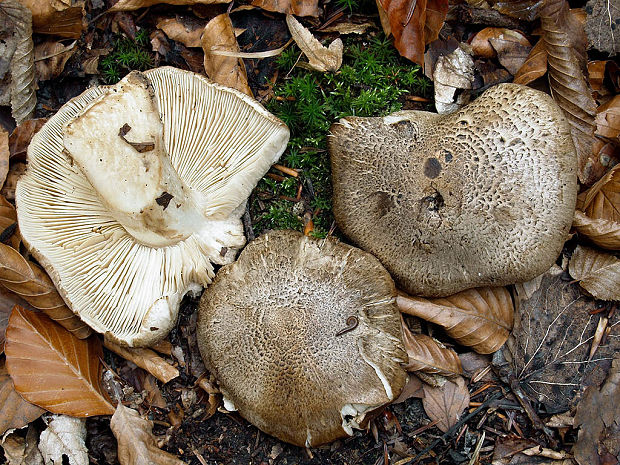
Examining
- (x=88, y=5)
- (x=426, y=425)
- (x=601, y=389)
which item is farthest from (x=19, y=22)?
(x=601, y=389)

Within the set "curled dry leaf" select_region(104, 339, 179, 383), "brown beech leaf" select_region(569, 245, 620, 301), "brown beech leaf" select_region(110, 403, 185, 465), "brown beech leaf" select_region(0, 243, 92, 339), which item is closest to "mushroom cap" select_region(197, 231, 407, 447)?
"curled dry leaf" select_region(104, 339, 179, 383)

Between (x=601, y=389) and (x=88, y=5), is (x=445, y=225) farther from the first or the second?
(x=88, y=5)

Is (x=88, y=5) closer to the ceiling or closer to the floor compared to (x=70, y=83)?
closer to the ceiling

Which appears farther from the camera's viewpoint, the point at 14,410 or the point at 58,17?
the point at 58,17

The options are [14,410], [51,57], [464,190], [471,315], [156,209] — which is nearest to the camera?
[156,209]

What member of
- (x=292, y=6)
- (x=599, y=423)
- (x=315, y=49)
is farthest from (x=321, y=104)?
(x=599, y=423)

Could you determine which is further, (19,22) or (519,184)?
(19,22)

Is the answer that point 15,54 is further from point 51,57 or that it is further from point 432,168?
point 432,168
